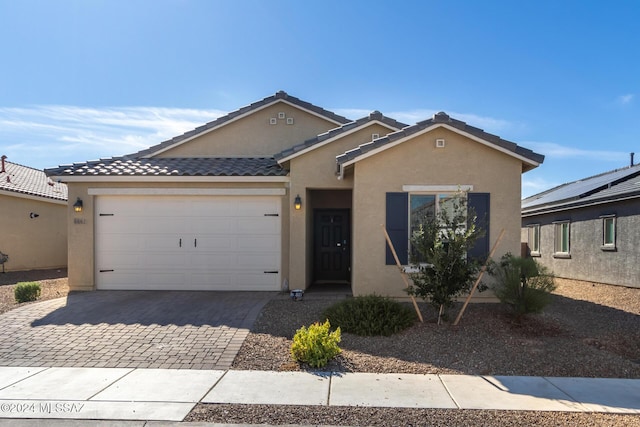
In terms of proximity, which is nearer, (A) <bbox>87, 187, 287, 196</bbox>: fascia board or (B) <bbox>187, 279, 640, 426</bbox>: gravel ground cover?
(B) <bbox>187, 279, 640, 426</bbox>: gravel ground cover

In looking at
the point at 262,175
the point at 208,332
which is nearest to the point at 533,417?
the point at 208,332

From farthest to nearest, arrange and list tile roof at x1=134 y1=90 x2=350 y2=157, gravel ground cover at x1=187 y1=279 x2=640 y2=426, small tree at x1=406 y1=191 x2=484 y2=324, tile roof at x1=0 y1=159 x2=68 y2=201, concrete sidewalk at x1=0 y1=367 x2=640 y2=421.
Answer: tile roof at x1=0 y1=159 x2=68 y2=201 < tile roof at x1=134 y1=90 x2=350 y2=157 < small tree at x1=406 y1=191 x2=484 y2=324 < concrete sidewalk at x1=0 y1=367 x2=640 y2=421 < gravel ground cover at x1=187 y1=279 x2=640 y2=426

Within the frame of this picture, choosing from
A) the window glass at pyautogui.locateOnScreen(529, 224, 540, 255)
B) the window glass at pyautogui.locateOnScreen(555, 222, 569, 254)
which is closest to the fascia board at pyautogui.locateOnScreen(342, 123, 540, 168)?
the window glass at pyautogui.locateOnScreen(555, 222, 569, 254)

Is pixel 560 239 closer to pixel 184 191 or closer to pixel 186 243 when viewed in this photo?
pixel 186 243

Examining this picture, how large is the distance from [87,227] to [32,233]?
23.3 ft

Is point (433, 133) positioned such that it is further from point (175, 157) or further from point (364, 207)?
point (175, 157)

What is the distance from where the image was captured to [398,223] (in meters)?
9.18

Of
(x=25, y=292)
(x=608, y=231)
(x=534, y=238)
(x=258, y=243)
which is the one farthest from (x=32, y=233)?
(x=534, y=238)

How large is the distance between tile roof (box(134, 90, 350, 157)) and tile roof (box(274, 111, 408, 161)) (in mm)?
2741

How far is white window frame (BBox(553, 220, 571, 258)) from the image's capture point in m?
15.8

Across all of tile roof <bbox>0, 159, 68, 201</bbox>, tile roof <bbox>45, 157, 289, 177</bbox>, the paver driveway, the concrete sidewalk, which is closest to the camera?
the concrete sidewalk

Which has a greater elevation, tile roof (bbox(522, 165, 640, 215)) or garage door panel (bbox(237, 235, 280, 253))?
tile roof (bbox(522, 165, 640, 215))

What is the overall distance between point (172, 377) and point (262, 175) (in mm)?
5958

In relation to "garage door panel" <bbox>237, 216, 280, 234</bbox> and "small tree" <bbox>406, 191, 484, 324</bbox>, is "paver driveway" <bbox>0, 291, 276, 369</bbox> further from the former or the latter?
"small tree" <bbox>406, 191, 484, 324</bbox>
